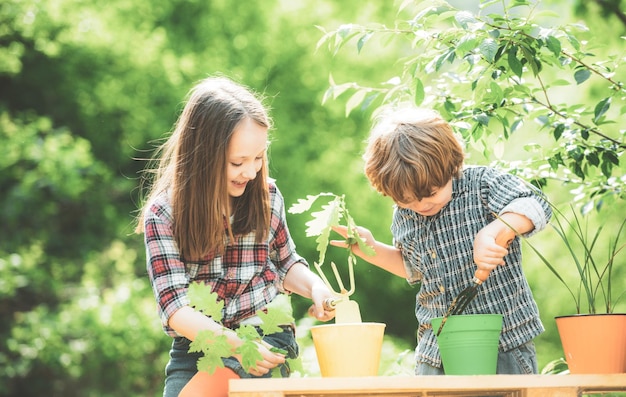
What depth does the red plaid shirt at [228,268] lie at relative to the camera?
183cm

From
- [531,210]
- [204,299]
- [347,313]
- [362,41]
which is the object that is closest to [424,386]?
[347,313]

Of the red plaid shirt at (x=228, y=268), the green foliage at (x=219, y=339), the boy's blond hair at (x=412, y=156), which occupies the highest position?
the boy's blond hair at (x=412, y=156)

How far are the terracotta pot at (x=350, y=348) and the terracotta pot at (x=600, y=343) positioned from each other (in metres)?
0.47

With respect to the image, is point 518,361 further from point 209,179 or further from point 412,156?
point 209,179

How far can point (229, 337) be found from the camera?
1.62m

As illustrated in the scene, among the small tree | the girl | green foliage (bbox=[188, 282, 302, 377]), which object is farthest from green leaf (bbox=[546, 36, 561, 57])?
green foliage (bbox=[188, 282, 302, 377])

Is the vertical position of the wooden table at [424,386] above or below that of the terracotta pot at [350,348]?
below

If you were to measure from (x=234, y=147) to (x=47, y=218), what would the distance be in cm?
586

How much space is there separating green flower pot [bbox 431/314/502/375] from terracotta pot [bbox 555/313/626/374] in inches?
8.6

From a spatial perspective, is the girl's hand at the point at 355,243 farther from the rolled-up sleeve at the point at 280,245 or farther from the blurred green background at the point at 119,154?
the blurred green background at the point at 119,154

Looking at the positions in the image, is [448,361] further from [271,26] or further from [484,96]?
[271,26]

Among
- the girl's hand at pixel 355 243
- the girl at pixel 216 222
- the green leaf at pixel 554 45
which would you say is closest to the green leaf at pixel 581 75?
the green leaf at pixel 554 45

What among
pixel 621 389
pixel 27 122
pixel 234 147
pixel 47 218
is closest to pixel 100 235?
pixel 47 218

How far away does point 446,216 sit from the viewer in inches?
79.8
